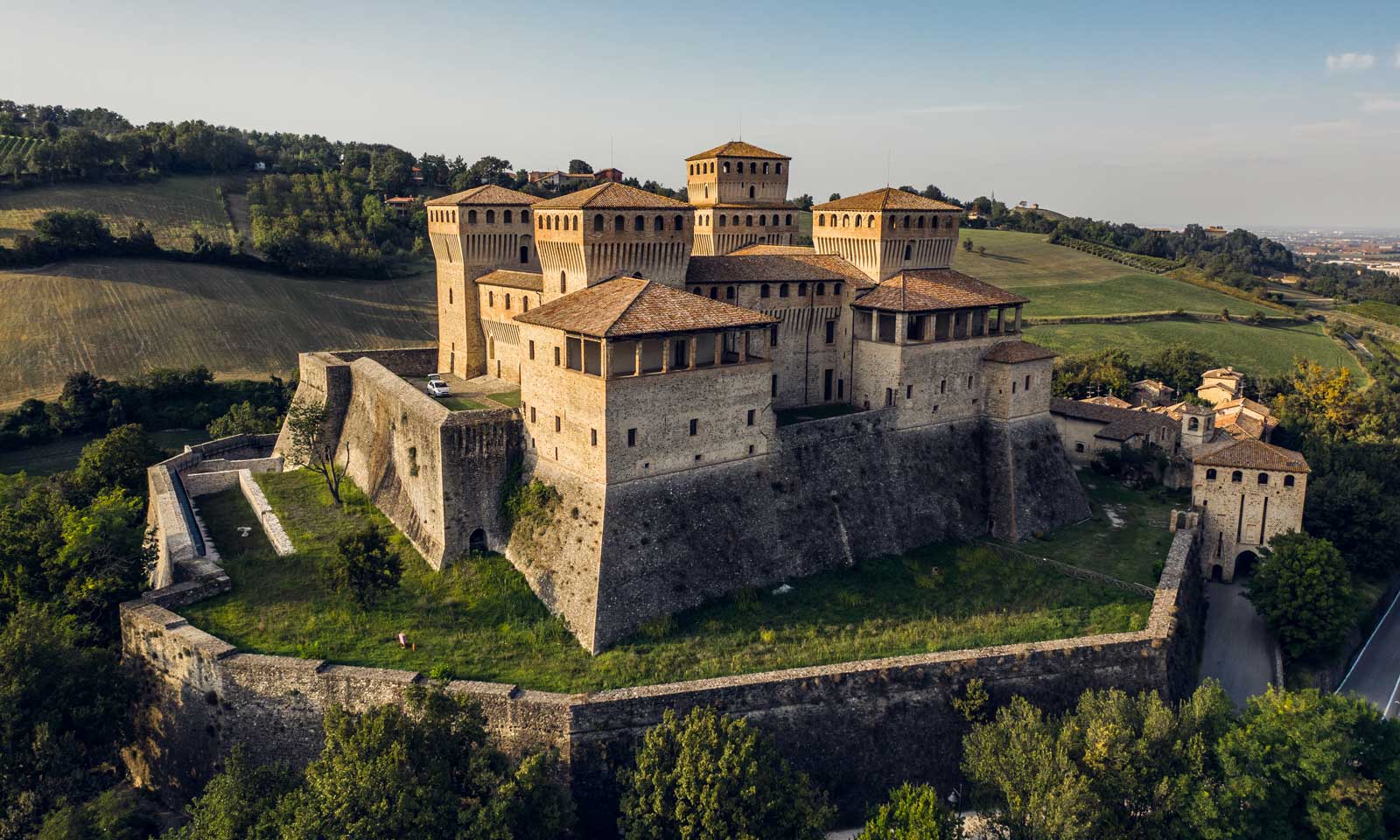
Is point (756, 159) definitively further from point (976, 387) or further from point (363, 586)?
point (363, 586)

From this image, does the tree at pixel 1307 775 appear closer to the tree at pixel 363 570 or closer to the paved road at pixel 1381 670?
the paved road at pixel 1381 670

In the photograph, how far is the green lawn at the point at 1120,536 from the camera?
1203 inches

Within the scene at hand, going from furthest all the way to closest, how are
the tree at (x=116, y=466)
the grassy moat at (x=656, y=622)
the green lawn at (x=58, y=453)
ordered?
the green lawn at (x=58, y=453)
the tree at (x=116, y=466)
the grassy moat at (x=656, y=622)

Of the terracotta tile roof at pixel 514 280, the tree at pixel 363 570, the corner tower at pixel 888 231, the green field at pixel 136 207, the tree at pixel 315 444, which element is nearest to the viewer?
the tree at pixel 363 570

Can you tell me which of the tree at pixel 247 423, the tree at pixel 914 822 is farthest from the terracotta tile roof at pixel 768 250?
the tree at pixel 247 423

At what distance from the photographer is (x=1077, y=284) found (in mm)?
90375

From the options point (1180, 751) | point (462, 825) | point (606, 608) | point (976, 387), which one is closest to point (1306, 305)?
point (976, 387)

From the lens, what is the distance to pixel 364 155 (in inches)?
4203

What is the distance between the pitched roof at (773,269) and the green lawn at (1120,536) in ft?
40.4

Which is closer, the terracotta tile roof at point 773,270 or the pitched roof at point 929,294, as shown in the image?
the terracotta tile roof at point 773,270

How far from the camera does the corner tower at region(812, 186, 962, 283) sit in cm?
3441

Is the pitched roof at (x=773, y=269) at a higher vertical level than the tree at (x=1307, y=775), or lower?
higher

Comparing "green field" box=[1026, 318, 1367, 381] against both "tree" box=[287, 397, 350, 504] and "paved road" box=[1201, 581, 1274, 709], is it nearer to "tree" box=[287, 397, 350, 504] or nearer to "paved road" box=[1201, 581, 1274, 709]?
"paved road" box=[1201, 581, 1274, 709]

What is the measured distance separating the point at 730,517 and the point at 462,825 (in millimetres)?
12052
